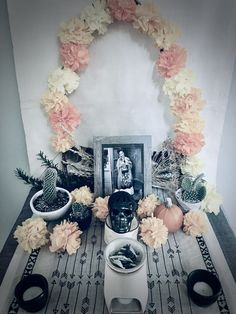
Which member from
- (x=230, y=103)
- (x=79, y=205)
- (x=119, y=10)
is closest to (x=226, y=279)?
(x=79, y=205)

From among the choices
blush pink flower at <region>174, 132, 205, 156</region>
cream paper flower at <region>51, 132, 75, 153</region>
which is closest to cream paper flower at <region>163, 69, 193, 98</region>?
blush pink flower at <region>174, 132, 205, 156</region>

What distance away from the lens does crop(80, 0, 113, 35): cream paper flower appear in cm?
97

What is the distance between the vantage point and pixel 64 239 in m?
0.95

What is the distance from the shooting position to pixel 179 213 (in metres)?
1.03

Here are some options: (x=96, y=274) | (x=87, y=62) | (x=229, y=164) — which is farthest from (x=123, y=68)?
(x=96, y=274)

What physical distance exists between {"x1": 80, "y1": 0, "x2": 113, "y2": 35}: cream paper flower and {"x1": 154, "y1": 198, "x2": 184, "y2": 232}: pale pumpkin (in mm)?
583

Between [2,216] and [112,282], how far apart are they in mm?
577

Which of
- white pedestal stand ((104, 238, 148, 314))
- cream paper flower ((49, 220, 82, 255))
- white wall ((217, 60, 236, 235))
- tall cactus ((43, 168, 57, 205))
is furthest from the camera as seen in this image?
white wall ((217, 60, 236, 235))

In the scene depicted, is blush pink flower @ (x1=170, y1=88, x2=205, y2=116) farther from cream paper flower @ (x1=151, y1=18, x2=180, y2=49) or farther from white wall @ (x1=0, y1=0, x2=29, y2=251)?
white wall @ (x1=0, y1=0, x2=29, y2=251)

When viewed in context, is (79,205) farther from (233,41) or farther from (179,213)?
(233,41)

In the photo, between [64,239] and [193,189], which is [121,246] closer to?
[64,239]

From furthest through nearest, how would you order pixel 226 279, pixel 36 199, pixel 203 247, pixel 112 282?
pixel 36 199 < pixel 203 247 < pixel 226 279 < pixel 112 282

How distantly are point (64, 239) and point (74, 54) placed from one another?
57 cm

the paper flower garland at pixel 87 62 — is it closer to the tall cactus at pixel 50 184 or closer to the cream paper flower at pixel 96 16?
the cream paper flower at pixel 96 16
